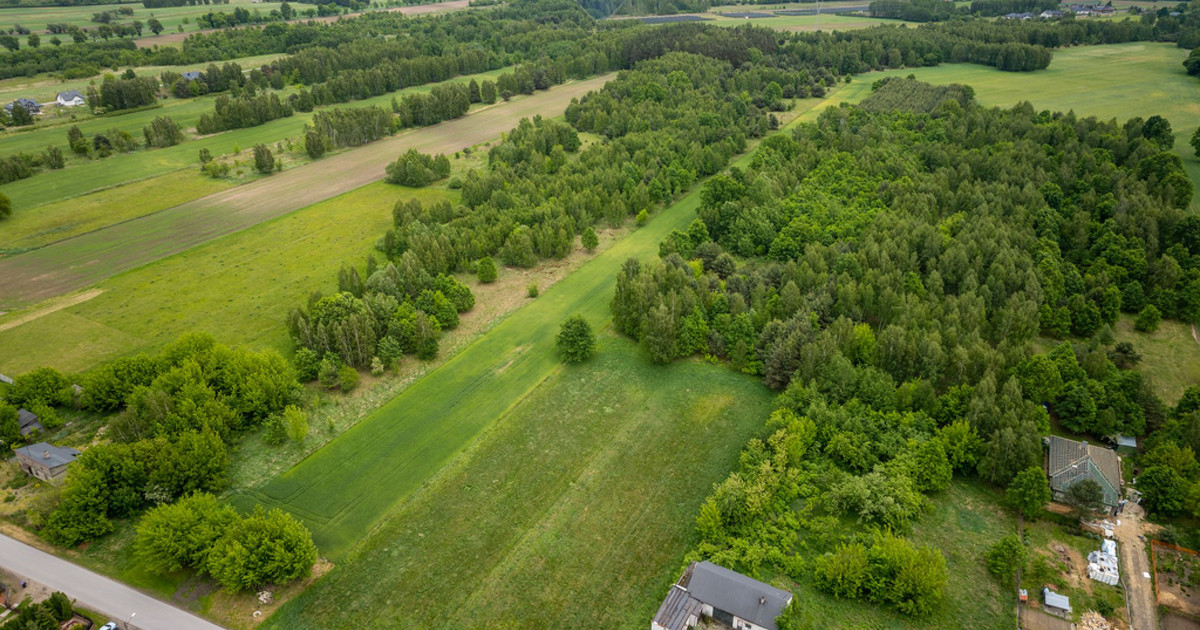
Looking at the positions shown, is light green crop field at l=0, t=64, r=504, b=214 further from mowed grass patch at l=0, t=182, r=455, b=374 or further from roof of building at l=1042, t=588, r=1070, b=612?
roof of building at l=1042, t=588, r=1070, b=612

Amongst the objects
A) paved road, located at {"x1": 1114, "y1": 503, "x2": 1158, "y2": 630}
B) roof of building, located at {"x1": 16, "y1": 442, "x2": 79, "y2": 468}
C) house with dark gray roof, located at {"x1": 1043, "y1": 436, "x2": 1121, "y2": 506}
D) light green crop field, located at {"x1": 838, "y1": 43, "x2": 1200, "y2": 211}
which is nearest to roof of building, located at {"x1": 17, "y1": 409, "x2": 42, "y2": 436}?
roof of building, located at {"x1": 16, "y1": 442, "x2": 79, "y2": 468}

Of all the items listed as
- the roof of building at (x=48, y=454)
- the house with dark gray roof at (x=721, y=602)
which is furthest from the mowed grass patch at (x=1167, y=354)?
the roof of building at (x=48, y=454)

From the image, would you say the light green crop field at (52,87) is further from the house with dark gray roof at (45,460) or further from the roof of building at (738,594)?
the roof of building at (738,594)

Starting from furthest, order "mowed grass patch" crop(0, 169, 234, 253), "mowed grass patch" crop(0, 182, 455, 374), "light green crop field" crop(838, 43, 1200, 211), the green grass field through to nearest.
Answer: "light green crop field" crop(838, 43, 1200, 211), "mowed grass patch" crop(0, 169, 234, 253), "mowed grass patch" crop(0, 182, 455, 374), the green grass field

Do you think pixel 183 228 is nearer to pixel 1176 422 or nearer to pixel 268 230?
pixel 268 230

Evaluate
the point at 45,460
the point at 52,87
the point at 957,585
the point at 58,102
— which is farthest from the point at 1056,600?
the point at 52,87
